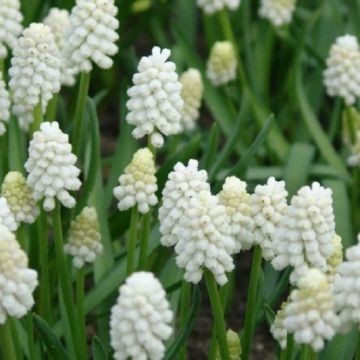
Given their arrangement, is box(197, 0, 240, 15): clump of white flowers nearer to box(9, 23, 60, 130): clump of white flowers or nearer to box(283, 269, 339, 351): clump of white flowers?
box(9, 23, 60, 130): clump of white flowers

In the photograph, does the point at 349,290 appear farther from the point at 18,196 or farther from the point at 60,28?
the point at 60,28

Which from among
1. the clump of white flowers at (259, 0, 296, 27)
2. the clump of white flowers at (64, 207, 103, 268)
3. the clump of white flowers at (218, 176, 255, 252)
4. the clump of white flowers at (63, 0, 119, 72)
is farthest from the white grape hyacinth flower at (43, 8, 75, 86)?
the clump of white flowers at (218, 176, 255, 252)

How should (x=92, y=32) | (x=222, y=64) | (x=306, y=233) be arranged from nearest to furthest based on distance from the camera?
(x=306, y=233) → (x=92, y=32) → (x=222, y=64)

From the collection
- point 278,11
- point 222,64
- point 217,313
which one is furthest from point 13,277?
point 278,11

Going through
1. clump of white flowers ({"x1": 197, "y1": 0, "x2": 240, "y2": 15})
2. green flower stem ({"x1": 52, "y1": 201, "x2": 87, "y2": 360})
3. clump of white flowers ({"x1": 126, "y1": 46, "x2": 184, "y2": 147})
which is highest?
clump of white flowers ({"x1": 197, "y1": 0, "x2": 240, "y2": 15})


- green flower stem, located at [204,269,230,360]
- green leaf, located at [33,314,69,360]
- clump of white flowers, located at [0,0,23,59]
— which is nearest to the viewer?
green flower stem, located at [204,269,230,360]

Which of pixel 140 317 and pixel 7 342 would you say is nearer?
pixel 140 317

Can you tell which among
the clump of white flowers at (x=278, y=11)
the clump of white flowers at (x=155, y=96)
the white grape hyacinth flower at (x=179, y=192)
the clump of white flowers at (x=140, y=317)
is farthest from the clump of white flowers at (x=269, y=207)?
the clump of white flowers at (x=278, y=11)

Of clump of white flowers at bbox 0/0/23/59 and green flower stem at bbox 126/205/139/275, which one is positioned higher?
clump of white flowers at bbox 0/0/23/59
